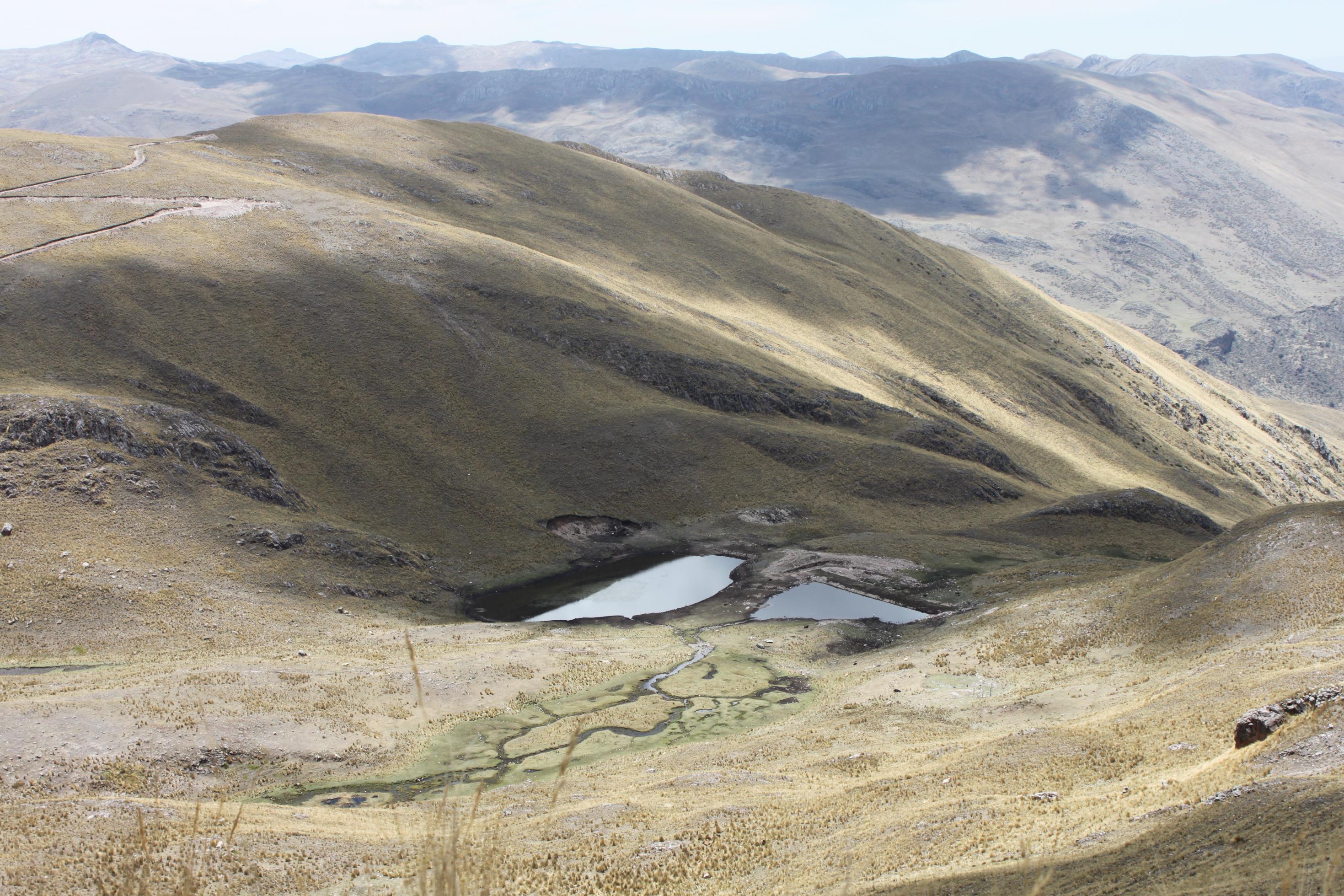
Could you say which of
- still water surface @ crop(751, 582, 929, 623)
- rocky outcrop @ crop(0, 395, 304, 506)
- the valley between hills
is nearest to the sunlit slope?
the valley between hills

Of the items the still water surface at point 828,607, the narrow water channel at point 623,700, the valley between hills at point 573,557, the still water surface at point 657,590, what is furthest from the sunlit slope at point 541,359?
the still water surface at point 828,607

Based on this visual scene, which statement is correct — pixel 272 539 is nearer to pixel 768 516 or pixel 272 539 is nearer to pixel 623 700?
pixel 623 700

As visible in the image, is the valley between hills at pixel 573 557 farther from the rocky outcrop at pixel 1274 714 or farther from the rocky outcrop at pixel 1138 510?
the rocky outcrop at pixel 1138 510

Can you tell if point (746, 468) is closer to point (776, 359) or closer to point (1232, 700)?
point (776, 359)

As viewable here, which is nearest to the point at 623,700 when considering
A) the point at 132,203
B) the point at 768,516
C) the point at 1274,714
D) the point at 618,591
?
the point at 618,591

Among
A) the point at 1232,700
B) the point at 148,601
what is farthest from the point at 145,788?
the point at 1232,700

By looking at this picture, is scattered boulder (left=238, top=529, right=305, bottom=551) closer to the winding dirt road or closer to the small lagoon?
the small lagoon
